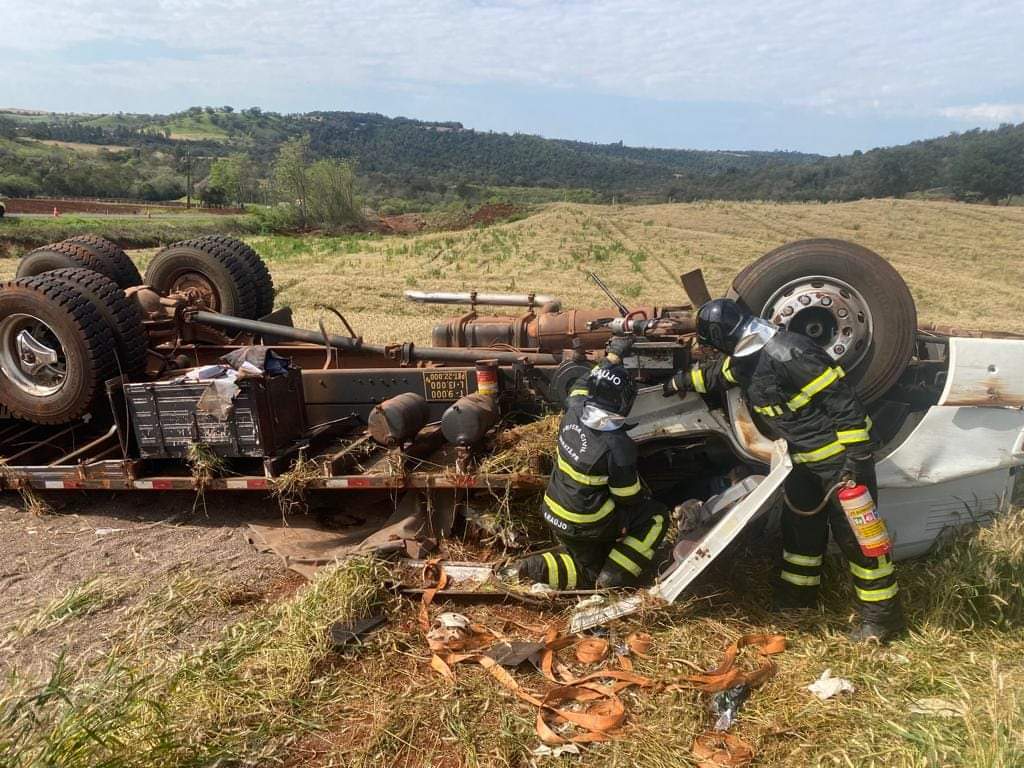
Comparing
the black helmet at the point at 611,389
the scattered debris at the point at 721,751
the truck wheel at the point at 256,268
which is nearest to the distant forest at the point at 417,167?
the truck wheel at the point at 256,268

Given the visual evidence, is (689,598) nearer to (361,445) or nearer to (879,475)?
(879,475)

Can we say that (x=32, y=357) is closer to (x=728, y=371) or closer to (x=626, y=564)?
(x=626, y=564)

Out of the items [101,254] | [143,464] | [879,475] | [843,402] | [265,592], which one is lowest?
[265,592]

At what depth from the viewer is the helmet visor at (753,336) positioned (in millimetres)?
3812

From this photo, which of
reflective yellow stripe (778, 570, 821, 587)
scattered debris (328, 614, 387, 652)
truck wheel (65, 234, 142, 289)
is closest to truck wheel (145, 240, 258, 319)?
truck wheel (65, 234, 142, 289)

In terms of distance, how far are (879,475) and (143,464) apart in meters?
4.51

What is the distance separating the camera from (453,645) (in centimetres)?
358

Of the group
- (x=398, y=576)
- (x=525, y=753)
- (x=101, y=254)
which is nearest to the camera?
(x=525, y=753)

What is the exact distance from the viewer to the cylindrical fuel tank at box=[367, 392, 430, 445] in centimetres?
444

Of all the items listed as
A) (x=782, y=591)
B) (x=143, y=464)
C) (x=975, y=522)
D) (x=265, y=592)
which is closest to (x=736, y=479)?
(x=782, y=591)

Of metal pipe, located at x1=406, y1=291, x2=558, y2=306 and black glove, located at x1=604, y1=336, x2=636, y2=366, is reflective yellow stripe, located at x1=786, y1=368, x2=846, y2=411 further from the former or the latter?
metal pipe, located at x1=406, y1=291, x2=558, y2=306

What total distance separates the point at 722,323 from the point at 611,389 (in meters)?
0.71

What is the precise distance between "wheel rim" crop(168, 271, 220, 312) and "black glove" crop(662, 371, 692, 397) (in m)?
4.36

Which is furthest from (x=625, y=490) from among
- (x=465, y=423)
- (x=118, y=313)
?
(x=118, y=313)
